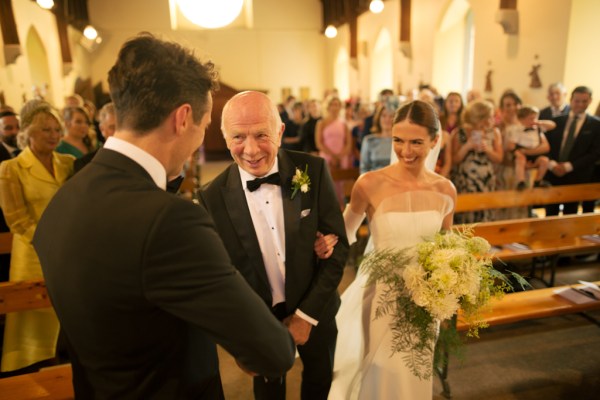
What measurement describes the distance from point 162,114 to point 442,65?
10.5 m

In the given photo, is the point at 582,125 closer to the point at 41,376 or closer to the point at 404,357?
the point at 404,357

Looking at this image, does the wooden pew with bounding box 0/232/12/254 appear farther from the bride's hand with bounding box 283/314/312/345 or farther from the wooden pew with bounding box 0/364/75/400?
the bride's hand with bounding box 283/314/312/345

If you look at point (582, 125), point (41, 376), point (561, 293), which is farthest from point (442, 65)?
point (41, 376)

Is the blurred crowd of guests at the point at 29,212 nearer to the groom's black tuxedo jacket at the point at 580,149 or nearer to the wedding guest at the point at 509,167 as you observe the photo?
the wedding guest at the point at 509,167

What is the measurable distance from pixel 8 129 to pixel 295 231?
4358 mm

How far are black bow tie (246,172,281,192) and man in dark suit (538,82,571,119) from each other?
194 inches

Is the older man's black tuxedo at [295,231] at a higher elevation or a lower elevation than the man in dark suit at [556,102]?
lower

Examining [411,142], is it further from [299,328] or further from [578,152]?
[578,152]

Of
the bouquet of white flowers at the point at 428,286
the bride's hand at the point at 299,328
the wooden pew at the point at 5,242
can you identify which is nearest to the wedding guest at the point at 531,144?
the bouquet of white flowers at the point at 428,286

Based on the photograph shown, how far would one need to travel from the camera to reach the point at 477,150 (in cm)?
445

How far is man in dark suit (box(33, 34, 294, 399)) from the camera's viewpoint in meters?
0.92

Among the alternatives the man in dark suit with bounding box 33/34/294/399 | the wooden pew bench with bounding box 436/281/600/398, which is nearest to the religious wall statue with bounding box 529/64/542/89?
the wooden pew bench with bounding box 436/281/600/398

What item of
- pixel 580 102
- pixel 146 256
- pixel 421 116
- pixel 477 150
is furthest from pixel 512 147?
pixel 146 256

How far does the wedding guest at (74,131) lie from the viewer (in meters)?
3.96
